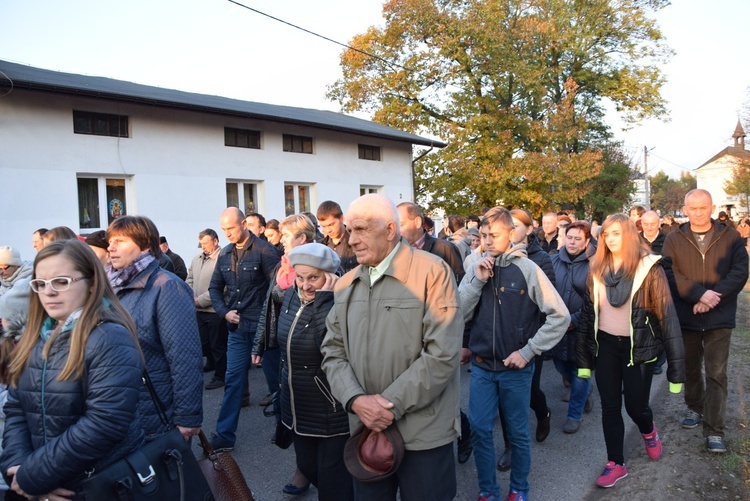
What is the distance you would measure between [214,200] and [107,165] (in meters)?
2.99

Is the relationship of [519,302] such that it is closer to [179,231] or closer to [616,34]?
[179,231]

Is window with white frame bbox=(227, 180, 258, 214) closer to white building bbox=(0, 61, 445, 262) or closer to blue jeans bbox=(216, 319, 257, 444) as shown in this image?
white building bbox=(0, 61, 445, 262)

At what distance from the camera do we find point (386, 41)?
25.8m

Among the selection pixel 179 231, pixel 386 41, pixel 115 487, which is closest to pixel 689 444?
pixel 115 487

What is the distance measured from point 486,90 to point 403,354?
25187 mm

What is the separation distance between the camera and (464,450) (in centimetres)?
477

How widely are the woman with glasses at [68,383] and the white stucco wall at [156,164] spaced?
10652mm

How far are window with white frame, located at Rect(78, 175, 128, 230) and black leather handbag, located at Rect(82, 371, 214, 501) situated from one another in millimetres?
11601

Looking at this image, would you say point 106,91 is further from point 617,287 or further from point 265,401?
point 617,287

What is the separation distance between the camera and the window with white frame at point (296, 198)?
1773cm

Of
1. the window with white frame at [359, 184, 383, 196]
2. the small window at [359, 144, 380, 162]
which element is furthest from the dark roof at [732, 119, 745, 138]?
the window with white frame at [359, 184, 383, 196]

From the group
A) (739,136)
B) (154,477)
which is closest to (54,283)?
(154,477)

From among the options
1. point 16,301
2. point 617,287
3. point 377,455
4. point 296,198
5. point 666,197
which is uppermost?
point 666,197

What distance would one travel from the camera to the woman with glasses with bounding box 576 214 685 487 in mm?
4066
